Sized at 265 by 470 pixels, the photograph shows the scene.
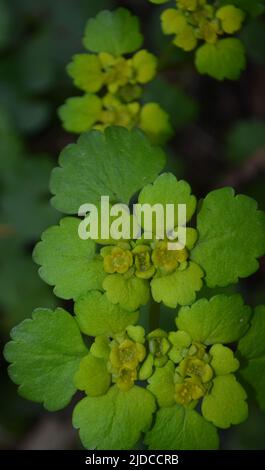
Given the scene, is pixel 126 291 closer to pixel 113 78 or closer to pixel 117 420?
pixel 117 420

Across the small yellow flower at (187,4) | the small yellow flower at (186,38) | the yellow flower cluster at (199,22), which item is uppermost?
the small yellow flower at (187,4)

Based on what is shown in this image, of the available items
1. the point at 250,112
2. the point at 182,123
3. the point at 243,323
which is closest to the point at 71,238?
the point at 243,323

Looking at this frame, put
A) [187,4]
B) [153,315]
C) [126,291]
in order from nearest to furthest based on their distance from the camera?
[126,291], [153,315], [187,4]

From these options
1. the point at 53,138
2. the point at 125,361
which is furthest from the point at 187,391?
the point at 53,138

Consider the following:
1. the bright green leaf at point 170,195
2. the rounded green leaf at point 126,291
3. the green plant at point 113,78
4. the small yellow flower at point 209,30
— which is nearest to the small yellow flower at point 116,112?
the green plant at point 113,78

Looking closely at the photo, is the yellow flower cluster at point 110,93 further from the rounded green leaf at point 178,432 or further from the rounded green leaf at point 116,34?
the rounded green leaf at point 178,432

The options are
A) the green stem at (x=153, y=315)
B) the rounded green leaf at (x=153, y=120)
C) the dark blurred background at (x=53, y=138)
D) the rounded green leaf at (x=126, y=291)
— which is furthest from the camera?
the dark blurred background at (x=53, y=138)

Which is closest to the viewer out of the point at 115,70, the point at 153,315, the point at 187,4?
the point at 153,315
